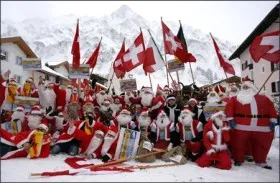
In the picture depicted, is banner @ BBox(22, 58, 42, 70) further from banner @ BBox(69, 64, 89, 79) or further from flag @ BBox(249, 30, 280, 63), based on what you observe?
flag @ BBox(249, 30, 280, 63)

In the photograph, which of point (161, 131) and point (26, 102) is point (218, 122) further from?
point (26, 102)

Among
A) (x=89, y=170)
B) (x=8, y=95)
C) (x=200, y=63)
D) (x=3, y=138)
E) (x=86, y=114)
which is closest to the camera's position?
(x=89, y=170)

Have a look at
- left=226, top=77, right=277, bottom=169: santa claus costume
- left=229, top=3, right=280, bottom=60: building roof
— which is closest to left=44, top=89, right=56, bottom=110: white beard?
left=226, top=77, right=277, bottom=169: santa claus costume

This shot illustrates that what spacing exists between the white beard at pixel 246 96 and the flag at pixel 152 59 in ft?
10.8

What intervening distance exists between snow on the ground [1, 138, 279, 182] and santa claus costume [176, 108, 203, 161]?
1.37ft

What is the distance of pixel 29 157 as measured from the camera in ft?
20.2

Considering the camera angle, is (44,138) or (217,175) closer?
(217,175)

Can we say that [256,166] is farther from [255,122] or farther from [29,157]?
[29,157]

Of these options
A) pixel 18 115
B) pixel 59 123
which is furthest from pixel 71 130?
pixel 18 115

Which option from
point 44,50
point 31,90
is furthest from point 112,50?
point 31,90

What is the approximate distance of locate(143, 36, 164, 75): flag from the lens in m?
9.33

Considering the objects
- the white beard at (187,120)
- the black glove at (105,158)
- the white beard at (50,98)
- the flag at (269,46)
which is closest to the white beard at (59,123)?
the white beard at (50,98)

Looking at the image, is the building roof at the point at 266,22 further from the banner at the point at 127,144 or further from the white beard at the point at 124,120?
the banner at the point at 127,144

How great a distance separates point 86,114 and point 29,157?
6.19 feet
